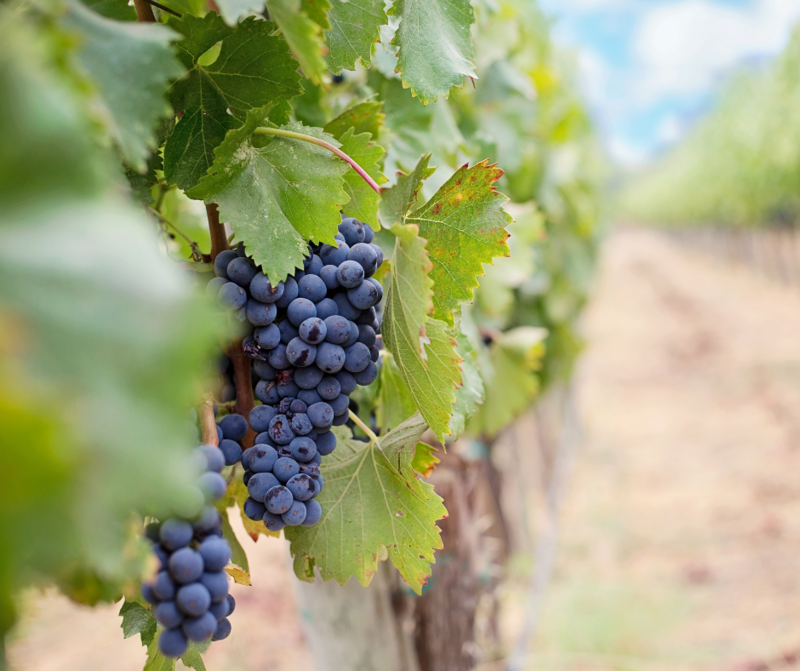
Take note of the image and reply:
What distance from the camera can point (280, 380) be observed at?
2.83 ft

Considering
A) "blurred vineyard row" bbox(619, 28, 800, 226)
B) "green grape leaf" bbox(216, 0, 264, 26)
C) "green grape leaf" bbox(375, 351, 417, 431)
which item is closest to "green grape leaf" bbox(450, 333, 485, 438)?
"green grape leaf" bbox(375, 351, 417, 431)

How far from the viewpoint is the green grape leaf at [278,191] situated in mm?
822

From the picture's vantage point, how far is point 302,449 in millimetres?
827

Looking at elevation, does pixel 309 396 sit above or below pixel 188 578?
above

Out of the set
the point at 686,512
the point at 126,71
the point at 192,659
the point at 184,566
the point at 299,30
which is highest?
the point at 299,30

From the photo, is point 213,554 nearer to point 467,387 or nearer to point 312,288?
point 312,288

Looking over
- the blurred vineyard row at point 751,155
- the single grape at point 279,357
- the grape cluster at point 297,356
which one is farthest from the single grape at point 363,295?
the blurred vineyard row at point 751,155

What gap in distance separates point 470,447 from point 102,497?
295 centimetres

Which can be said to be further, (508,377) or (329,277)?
(508,377)

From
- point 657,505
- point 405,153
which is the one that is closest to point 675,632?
point 657,505

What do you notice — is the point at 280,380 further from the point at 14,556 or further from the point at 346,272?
the point at 14,556

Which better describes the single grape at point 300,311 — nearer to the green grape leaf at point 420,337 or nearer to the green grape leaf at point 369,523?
the green grape leaf at point 420,337

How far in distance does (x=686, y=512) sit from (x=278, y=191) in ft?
19.8

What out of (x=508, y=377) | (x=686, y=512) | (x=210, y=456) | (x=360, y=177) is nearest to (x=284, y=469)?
(x=210, y=456)
